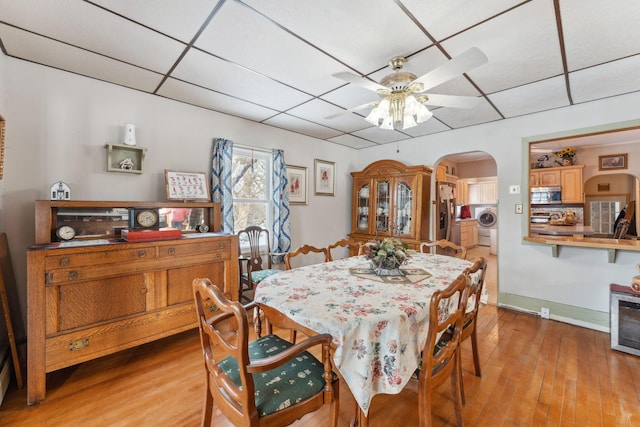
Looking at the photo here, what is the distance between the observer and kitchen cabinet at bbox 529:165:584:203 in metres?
5.67

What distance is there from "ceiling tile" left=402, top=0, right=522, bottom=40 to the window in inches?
98.4

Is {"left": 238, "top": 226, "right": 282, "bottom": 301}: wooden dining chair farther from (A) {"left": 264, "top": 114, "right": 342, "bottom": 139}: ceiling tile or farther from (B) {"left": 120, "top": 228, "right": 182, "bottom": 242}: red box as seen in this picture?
(A) {"left": 264, "top": 114, "right": 342, "bottom": 139}: ceiling tile

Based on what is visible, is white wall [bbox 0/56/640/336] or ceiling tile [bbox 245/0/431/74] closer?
ceiling tile [bbox 245/0/431/74]

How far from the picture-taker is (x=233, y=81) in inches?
94.3

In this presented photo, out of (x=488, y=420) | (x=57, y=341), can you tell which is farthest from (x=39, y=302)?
(x=488, y=420)

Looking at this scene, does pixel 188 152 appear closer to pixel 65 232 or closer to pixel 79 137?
pixel 79 137

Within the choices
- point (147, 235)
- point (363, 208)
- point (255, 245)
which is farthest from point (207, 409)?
point (363, 208)

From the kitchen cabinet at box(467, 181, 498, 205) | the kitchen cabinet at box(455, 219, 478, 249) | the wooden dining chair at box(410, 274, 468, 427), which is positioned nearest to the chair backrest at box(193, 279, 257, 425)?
the wooden dining chair at box(410, 274, 468, 427)

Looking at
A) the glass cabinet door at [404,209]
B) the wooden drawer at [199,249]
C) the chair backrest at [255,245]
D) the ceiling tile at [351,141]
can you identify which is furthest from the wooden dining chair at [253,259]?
the glass cabinet door at [404,209]

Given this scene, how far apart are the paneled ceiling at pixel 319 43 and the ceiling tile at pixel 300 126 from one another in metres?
0.63

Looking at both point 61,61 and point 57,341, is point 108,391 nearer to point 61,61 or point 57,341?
point 57,341

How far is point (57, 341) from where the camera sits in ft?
5.95

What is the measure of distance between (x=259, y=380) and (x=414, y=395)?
122 centimetres

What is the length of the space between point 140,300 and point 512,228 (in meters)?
4.11
